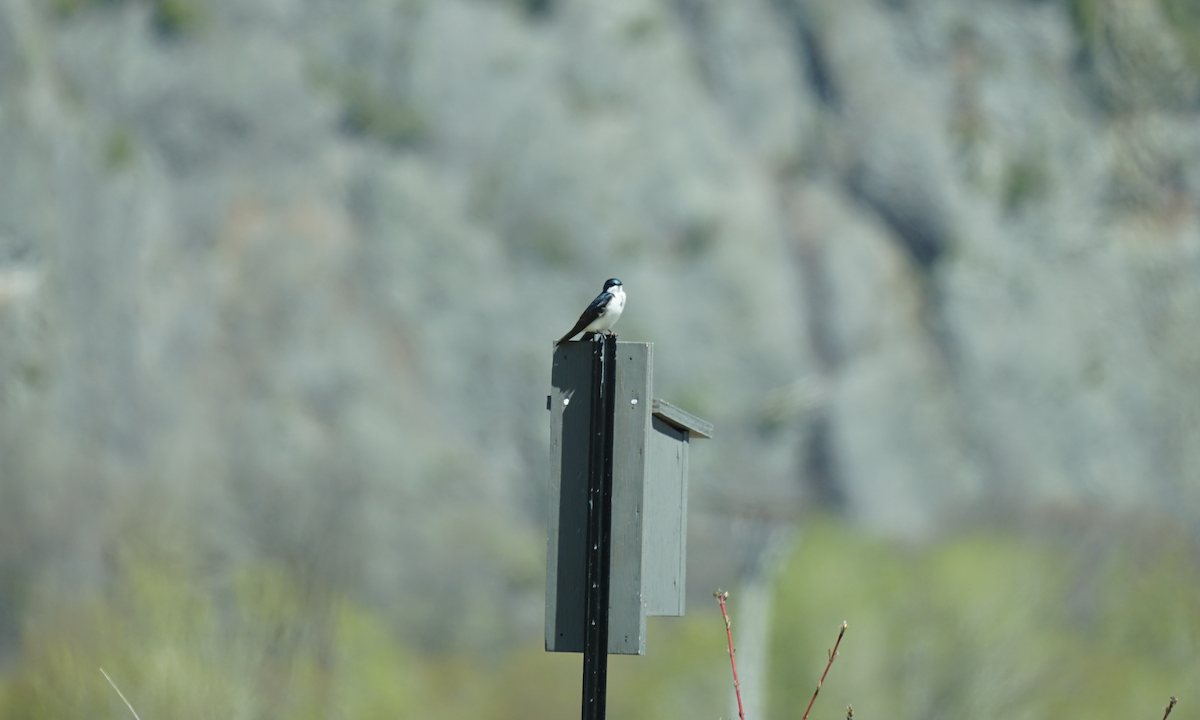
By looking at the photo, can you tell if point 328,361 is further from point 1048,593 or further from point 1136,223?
point 1136,223

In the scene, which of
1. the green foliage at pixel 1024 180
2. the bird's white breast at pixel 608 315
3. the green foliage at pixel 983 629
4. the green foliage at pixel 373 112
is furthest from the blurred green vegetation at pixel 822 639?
the bird's white breast at pixel 608 315

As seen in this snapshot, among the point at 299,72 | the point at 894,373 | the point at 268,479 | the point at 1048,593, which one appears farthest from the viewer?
the point at 299,72

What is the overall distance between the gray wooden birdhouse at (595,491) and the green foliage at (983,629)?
522 inches

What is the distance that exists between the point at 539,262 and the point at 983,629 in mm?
10354

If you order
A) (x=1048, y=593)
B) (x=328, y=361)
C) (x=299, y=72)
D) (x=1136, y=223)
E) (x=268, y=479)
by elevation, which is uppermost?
(x=299, y=72)

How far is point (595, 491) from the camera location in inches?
151

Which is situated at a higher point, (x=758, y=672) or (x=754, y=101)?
(x=754, y=101)

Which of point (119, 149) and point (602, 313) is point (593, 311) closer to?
point (602, 313)

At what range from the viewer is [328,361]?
22656 millimetres

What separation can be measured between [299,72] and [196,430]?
7.40 m

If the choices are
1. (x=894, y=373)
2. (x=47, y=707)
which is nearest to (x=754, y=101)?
(x=894, y=373)

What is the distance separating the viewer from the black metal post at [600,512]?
150 inches

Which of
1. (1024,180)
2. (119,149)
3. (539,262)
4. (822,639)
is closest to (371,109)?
(539,262)

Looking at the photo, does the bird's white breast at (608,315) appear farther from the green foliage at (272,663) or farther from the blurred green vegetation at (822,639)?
the blurred green vegetation at (822,639)
